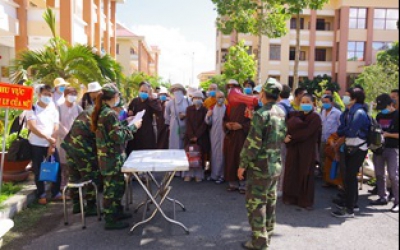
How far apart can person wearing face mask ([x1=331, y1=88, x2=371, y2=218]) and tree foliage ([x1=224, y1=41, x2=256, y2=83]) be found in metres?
16.5

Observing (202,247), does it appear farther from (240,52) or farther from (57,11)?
(240,52)

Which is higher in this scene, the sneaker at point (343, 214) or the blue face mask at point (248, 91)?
the blue face mask at point (248, 91)

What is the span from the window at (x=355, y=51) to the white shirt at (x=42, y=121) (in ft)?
104

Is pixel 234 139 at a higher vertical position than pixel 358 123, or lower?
lower

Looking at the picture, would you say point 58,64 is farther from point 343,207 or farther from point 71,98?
point 343,207

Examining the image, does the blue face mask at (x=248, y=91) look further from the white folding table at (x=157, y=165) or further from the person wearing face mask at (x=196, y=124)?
the white folding table at (x=157, y=165)

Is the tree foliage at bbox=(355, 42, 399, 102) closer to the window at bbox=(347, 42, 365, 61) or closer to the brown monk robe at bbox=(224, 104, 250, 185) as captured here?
the brown monk robe at bbox=(224, 104, 250, 185)

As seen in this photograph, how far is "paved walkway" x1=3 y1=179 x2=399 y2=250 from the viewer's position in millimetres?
4148

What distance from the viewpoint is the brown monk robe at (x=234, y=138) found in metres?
6.23

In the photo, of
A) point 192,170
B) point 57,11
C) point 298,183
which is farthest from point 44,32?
point 298,183

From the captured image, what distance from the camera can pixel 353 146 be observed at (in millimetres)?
4996

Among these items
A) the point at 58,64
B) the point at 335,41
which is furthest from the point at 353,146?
the point at 335,41

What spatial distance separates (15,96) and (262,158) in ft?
10.3

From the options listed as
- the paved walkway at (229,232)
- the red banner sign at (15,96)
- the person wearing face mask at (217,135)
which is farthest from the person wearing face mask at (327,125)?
the red banner sign at (15,96)
